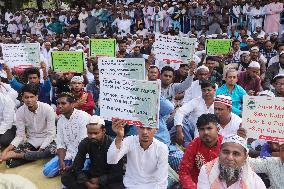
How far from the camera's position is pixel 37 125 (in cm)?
621

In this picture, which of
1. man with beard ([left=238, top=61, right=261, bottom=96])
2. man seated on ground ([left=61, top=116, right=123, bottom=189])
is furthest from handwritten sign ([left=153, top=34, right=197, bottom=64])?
man seated on ground ([left=61, top=116, right=123, bottom=189])

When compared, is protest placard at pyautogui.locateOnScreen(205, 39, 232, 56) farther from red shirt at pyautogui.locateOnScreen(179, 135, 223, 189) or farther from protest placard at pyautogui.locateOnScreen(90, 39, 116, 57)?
red shirt at pyautogui.locateOnScreen(179, 135, 223, 189)

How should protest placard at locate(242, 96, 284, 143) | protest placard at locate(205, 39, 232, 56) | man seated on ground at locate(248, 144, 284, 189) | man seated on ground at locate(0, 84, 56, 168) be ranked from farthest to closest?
1. protest placard at locate(205, 39, 232, 56)
2. man seated on ground at locate(0, 84, 56, 168)
3. protest placard at locate(242, 96, 284, 143)
4. man seated on ground at locate(248, 144, 284, 189)

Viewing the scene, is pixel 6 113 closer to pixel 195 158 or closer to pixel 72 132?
pixel 72 132

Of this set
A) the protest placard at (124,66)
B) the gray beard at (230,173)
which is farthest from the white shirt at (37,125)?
the gray beard at (230,173)

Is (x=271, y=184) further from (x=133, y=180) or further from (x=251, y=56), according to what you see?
(x=251, y=56)

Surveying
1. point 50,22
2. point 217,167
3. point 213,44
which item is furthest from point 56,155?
point 50,22

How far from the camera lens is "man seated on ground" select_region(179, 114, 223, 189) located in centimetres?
436

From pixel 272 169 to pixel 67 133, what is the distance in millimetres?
2777

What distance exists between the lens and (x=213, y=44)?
→ 902cm

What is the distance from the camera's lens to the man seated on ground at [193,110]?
565cm

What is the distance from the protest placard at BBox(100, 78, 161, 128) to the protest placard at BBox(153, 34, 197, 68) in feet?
10.9

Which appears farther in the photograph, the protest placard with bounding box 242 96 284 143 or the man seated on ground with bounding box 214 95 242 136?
the man seated on ground with bounding box 214 95 242 136

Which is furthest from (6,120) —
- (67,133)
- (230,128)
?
(230,128)
